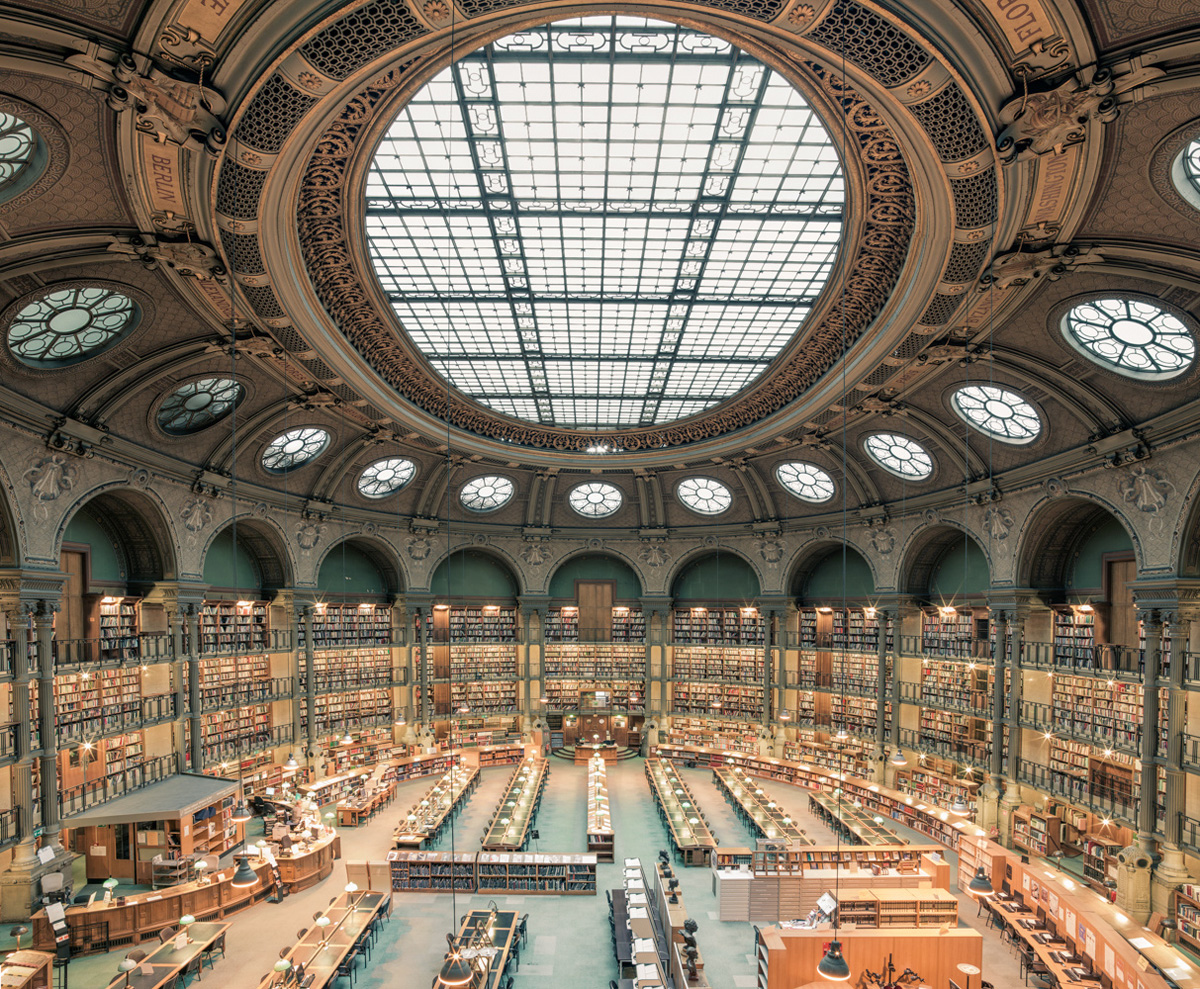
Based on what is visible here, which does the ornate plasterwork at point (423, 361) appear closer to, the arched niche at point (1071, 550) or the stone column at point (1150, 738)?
the arched niche at point (1071, 550)

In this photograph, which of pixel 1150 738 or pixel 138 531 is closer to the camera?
pixel 1150 738

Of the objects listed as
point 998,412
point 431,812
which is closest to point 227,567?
point 431,812

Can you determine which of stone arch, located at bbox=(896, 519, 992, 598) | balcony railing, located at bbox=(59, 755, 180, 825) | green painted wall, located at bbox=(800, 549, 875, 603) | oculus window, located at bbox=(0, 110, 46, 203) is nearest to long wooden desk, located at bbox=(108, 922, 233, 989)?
balcony railing, located at bbox=(59, 755, 180, 825)

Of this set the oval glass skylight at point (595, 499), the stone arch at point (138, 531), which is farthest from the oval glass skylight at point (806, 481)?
the stone arch at point (138, 531)

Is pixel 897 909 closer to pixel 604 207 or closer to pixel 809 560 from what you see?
pixel 604 207

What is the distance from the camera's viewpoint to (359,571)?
99.1 feet

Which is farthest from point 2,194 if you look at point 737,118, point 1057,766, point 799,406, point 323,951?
point 1057,766

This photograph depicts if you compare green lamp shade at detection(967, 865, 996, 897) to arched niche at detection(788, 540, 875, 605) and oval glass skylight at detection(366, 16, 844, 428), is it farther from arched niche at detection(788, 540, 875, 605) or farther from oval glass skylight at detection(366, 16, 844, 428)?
arched niche at detection(788, 540, 875, 605)

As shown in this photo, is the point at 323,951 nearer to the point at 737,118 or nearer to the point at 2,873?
the point at 2,873

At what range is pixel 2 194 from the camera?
9797 mm

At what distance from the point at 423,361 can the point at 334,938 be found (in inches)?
500

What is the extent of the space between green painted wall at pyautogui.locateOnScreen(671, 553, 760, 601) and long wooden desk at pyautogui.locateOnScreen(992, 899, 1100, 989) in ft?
57.4

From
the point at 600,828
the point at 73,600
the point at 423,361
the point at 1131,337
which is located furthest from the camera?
the point at 600,828

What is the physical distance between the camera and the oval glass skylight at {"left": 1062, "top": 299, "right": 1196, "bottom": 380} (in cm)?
1347
